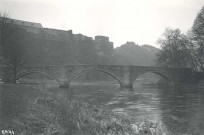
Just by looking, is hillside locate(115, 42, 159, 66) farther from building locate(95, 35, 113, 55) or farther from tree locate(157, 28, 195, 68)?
tree locate(157, 28, 195, 68)

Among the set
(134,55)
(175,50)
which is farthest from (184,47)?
(134,55)

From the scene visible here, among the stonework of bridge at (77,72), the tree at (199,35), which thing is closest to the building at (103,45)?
the stonework of bridge at (77,72)

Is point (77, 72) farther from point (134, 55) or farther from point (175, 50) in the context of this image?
point (134, 55)

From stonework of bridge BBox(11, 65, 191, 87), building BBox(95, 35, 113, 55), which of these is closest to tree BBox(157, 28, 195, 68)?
stonework of bridge BBox(11, 65, 191, 87)

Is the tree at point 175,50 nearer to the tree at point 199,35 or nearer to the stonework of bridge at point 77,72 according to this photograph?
the tree at point 199,35

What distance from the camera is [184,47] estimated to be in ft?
178

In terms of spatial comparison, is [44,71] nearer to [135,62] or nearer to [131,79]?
[131,79]

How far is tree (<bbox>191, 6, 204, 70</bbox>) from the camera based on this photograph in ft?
157

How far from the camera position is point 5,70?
3659 centimetres

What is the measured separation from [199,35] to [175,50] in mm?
7942

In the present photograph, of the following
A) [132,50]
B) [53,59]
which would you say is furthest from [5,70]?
[132,50]

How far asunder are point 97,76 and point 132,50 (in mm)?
71947

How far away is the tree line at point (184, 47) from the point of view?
48.8 meters

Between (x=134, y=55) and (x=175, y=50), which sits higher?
(x=134, y=55)
